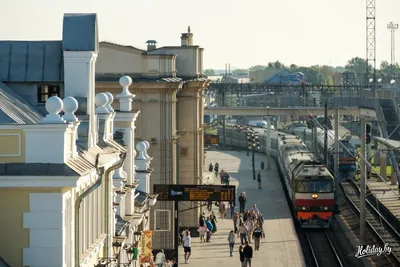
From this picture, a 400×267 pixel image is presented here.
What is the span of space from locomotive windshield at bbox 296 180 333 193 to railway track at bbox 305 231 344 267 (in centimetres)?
164

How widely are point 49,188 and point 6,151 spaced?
0.60 meters

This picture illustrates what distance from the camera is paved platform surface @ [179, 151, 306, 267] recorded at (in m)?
40.2

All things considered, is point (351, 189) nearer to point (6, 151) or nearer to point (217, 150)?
point (217, 150)

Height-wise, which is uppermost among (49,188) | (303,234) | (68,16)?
(68,16)

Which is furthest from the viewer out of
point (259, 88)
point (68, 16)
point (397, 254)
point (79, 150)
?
point (259, 88)

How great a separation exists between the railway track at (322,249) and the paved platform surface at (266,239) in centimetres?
52

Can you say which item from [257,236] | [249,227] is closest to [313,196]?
[249,227]

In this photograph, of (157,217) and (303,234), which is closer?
(157,217)

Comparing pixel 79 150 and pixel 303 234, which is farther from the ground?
pixel 79 150

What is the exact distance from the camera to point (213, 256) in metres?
41.3

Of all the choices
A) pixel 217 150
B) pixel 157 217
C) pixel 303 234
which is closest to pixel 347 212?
pixel 303 234

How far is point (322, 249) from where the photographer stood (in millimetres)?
44031

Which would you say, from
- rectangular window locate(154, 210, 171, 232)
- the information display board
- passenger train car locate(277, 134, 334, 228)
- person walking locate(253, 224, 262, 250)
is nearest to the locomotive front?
passenger train car locate(277, 134, 334, 228)

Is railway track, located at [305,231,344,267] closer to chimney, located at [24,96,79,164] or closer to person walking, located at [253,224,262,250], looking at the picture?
person walking, located at [253,224,262,250]
